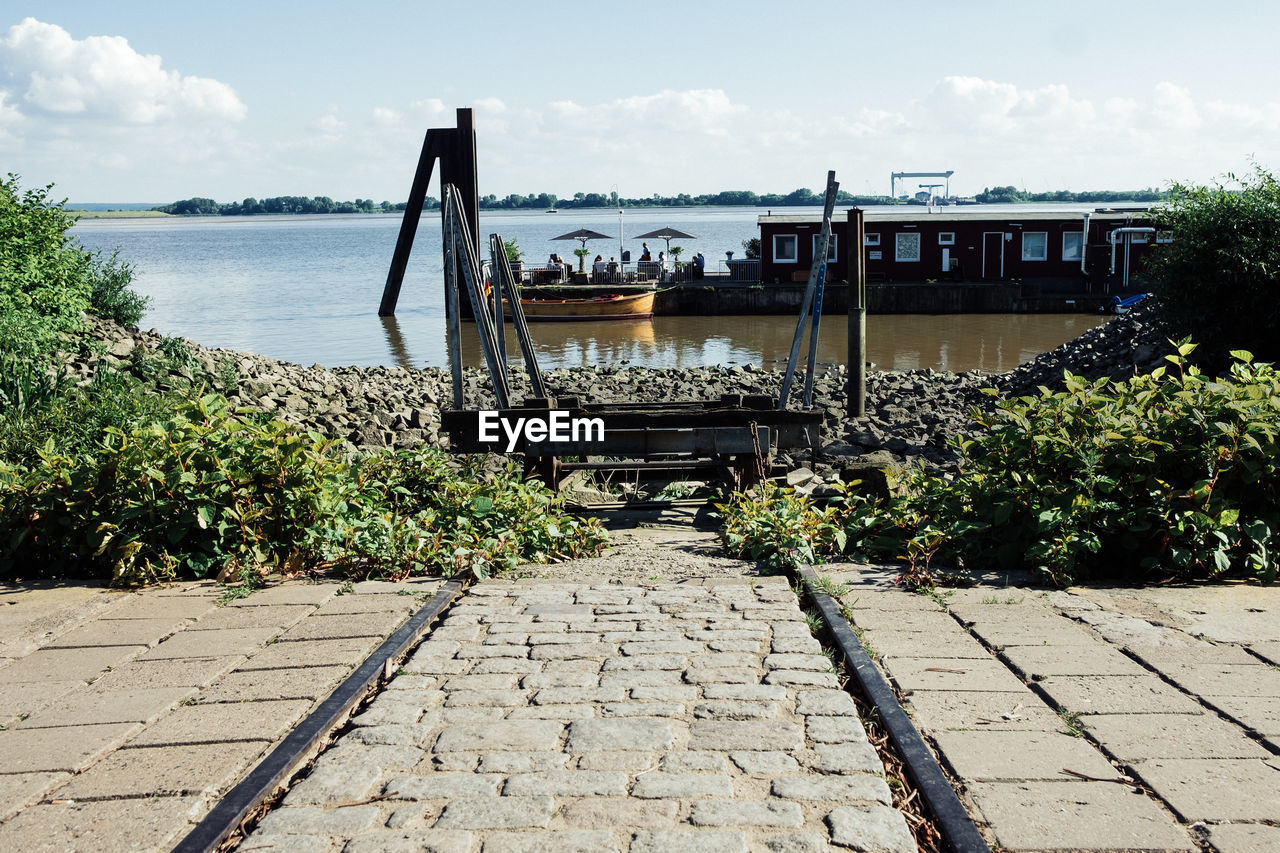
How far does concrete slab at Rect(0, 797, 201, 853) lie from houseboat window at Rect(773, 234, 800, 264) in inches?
1533

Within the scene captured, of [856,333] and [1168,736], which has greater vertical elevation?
[856,333]

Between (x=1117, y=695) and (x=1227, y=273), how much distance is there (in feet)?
42.1

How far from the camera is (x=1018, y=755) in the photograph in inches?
140

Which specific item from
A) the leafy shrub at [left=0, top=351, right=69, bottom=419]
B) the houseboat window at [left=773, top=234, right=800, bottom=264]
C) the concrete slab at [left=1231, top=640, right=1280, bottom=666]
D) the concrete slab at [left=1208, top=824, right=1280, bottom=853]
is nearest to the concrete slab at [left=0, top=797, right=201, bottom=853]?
the concrete slab at [left=1208, top=824, right=1280, bottom=853]

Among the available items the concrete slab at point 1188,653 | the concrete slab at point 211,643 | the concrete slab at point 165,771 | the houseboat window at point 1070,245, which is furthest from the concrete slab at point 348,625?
the houseboat window at point 1070,245

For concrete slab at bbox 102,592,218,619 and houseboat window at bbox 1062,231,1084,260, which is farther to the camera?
houseboat window at bbox 1062,231,1084,260

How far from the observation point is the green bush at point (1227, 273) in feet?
48.7

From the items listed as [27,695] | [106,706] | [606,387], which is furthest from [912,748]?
[606,387]

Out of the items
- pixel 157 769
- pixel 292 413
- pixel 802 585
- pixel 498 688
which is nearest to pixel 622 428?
pixel 802 585

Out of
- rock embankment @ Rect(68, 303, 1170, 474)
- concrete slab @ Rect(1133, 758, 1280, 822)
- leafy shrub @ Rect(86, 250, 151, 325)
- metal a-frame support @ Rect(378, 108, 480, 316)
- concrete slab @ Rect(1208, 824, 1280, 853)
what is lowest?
rock embankment @ Rect(68, 303, 1170, 474)

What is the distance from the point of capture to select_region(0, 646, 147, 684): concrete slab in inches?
175

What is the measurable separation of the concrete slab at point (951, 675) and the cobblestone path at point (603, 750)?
0.30m

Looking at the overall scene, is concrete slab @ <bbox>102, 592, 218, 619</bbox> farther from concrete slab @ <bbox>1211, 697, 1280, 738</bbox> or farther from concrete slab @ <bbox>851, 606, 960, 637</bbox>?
concrete slab @ <bbox>1211, 697, 1280, 738</bbox>

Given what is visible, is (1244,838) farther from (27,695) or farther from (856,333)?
(856,333)
